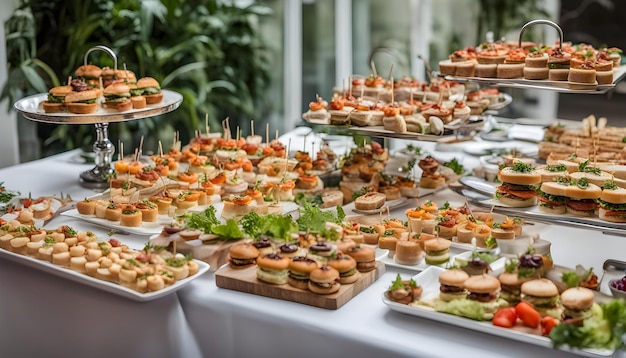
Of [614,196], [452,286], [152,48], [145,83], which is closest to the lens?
[452,286]

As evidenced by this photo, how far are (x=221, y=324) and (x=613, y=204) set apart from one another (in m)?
1.47

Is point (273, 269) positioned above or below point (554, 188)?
below

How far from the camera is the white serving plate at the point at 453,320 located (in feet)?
7.34

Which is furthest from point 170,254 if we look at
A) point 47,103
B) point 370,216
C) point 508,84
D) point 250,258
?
point 508,84

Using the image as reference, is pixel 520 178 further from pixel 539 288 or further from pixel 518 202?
pixel 539 288

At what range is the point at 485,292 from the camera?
7.93 feet

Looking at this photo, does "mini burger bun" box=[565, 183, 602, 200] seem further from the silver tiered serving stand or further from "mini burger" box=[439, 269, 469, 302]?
the silver tiered serving stand

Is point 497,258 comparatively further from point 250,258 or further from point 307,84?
point 307,84

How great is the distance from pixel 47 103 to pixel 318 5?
4841mm

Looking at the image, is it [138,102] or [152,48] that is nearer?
[138,102]

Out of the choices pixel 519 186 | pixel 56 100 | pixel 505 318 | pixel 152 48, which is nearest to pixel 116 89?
pixel 56 100

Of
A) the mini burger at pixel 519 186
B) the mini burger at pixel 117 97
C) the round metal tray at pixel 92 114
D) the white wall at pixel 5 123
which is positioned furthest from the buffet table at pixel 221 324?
the white wall at pixel 5 123

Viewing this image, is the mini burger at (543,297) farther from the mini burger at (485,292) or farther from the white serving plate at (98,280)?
the white serving plate at (98,280)

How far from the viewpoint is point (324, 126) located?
3621mm
